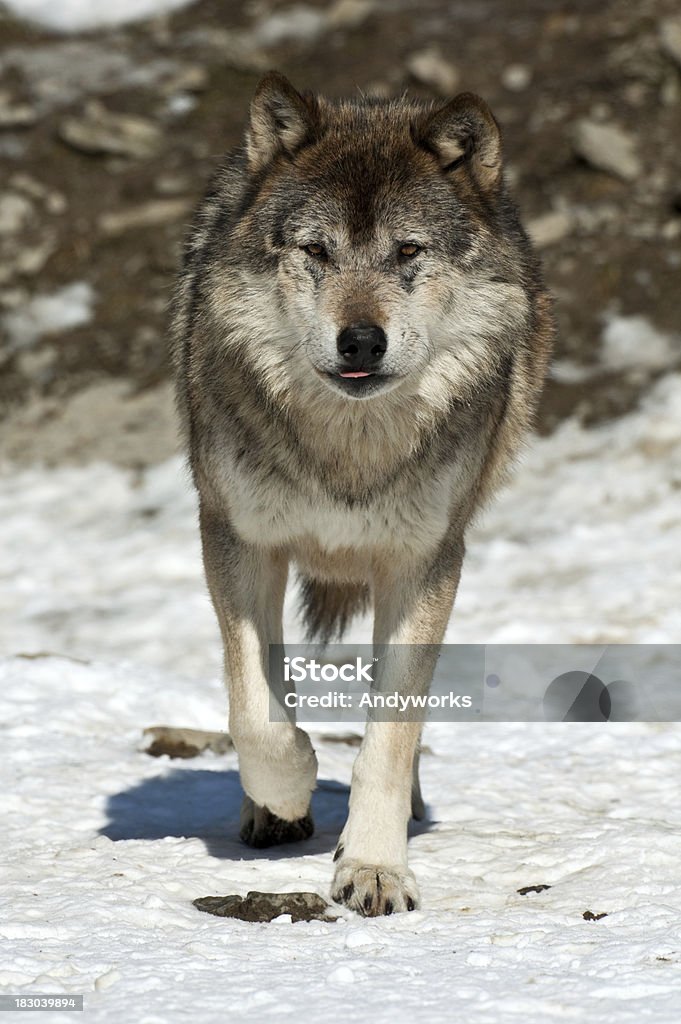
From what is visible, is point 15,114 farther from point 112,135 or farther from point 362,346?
point 362,346

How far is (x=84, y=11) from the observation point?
1372 cm

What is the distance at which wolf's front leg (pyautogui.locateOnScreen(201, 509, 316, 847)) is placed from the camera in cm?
405

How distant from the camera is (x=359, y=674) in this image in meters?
6.59

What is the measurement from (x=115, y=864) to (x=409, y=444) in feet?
4.62

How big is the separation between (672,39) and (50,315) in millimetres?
5211

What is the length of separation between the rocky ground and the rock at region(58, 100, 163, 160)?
0.7 inches

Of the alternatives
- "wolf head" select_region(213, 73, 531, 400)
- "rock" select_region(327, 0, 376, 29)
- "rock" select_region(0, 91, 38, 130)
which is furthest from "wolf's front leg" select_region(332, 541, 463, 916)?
"rock" select_region(327, 0, 376, 29)

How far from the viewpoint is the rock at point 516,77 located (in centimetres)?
1157

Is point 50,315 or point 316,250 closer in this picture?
point 316,250

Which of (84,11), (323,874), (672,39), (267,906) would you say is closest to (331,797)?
(323,874)

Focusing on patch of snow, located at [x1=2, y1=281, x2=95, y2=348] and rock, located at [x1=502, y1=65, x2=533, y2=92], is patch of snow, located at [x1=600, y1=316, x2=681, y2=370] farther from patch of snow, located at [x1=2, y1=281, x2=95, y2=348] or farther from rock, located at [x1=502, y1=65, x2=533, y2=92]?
patch of snow, located at [x1=2, y1=281, x2=95, y2=348]

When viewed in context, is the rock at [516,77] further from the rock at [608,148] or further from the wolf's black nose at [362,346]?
the wolf's black nose at [362,346]

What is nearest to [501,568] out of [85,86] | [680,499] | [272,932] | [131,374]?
[680,499]

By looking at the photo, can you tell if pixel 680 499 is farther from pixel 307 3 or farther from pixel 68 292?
pixel 307 3
